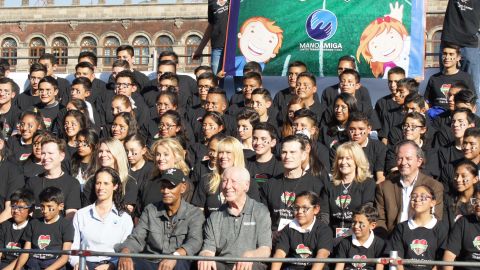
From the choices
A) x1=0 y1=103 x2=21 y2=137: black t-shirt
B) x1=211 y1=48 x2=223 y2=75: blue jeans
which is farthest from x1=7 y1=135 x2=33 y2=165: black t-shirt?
x1=211 y1=48 x2=223 y2=75: blue jeans

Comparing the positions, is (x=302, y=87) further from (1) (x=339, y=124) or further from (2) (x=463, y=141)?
(2) (x=463, y=141)

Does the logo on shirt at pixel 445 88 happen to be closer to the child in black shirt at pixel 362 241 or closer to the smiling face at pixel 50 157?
the child in black shirt at pixel 362 241

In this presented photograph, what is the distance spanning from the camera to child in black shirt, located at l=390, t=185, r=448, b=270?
9.45 meters

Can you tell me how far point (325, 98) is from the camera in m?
13.5

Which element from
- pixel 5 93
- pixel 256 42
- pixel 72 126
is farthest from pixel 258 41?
pixel 72 126

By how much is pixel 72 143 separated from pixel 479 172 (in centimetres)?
478

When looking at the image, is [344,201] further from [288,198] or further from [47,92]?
[47,92]

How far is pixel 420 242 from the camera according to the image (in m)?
9.45

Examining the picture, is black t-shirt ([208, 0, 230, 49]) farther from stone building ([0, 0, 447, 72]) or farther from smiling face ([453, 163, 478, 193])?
stone building ([0, 0, 447, 72])

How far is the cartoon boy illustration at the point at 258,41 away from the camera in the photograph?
49.9 feet

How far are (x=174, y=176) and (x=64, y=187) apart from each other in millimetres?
1687

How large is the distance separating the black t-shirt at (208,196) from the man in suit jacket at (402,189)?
1.23m

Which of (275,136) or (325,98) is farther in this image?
(325,98)

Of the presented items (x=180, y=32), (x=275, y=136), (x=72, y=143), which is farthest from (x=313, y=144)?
(x=180, y=32)
